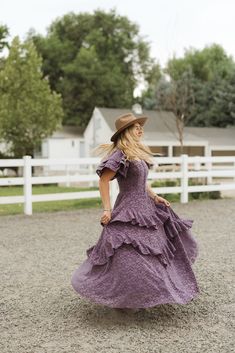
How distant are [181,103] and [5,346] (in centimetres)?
2780

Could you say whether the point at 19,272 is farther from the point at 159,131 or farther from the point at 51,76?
the point at 51,76

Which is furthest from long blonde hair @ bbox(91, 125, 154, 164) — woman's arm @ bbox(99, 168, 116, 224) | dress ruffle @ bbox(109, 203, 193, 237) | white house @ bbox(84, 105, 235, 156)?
white house @ bbox(84, 105, 235, 156)

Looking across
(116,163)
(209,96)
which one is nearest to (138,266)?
(116,163)

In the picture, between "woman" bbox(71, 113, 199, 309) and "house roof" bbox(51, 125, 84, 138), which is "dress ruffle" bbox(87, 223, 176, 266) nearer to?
"woman" bbox(71, 113, 199, 309)

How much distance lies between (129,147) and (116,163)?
7.8 inches

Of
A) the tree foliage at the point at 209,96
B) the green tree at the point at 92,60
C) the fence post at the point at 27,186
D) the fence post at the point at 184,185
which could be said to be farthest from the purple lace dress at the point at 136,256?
the green tree at the point at 92,60

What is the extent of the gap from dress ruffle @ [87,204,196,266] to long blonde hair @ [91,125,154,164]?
436 mm

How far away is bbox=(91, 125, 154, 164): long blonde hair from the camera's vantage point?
4305 millimetres

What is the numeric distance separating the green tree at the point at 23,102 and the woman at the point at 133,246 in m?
24.5

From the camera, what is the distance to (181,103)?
30.7m

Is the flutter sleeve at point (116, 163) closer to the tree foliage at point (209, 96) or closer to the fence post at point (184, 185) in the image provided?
the fence post at point (184, 185)

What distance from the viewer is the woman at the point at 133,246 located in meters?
4.05

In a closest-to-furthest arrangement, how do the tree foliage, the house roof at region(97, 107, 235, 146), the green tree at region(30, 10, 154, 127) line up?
the house roof at region(97, 107, 235, 146) → the tree foliage → the green tree at region(30, 10, 154, 127)

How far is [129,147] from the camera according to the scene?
14.2 ft
